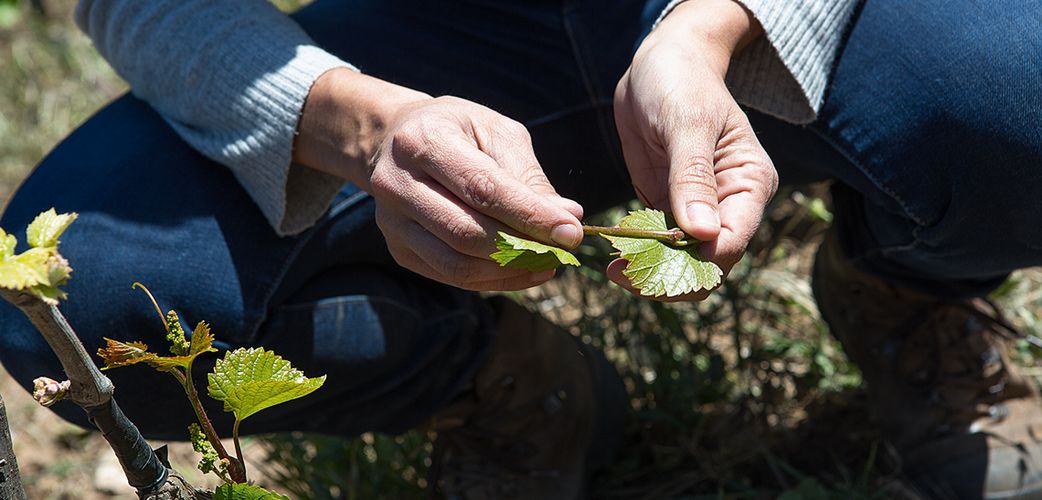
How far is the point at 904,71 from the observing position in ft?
3.51

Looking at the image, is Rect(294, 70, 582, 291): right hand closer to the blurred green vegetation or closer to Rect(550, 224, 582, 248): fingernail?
Rect(550, 224, 582, 248): fingernail

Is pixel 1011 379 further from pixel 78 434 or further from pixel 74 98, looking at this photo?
pixel 74 98

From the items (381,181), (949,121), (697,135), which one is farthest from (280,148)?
(949,121)

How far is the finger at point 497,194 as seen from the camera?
0.78m

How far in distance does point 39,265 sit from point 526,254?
1.17 feet

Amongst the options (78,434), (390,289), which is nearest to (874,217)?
(390,289)

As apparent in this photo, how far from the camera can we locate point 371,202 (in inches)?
46.1

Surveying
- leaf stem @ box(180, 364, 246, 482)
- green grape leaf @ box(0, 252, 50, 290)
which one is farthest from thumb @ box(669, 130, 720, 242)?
green grape leaf @ box(0, 252, 50, 290)

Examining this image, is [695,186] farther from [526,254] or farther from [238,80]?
[238,80]

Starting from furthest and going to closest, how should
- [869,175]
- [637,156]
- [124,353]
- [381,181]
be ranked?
1. [869,175]
2. [637,156]
3. [381,181]
4. [124,353]

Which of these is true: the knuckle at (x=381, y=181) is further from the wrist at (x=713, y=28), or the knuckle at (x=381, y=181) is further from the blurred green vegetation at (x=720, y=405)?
the blurred green vegetation at (x=720, y=405)

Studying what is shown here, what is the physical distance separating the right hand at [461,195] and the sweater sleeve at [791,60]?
276 millimetres

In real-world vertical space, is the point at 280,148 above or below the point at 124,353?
below

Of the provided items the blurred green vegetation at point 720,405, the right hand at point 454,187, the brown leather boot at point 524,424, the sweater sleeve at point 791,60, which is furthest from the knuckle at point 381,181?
the blurred green vegetation at point 720,405
